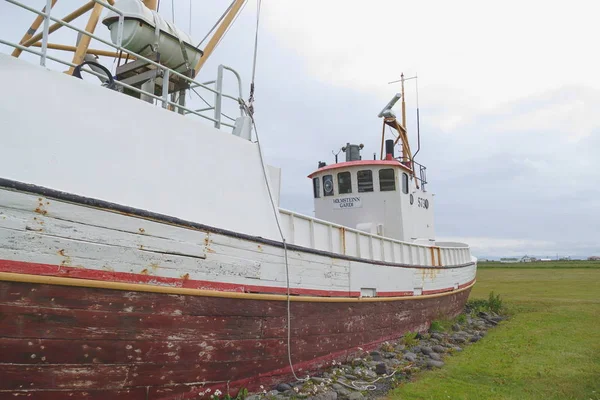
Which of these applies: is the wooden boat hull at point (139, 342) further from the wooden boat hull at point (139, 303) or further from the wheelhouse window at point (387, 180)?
the wheelhouse window at point (387, 180)

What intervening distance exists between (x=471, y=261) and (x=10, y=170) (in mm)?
14383

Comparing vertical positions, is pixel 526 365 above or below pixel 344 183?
below

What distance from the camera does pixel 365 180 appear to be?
34.7 feet

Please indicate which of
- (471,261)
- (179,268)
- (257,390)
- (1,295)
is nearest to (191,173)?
(179,268)

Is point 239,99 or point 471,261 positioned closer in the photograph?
point 239,99

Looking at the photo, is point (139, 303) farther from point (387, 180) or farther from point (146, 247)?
point (387, 180)

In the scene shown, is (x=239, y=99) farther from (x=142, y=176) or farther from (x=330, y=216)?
(x=330, y=216)

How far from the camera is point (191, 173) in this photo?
4.77 m

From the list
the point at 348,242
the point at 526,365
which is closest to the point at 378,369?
the point at 348,242

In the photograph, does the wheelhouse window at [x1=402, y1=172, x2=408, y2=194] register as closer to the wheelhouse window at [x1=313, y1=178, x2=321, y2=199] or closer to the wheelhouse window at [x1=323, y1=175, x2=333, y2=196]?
the wheelhouse window at [x1=323, y1=175, x2=333, y2=196]

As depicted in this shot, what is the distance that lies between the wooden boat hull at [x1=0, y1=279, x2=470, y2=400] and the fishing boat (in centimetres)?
1

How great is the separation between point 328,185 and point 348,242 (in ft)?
13.3

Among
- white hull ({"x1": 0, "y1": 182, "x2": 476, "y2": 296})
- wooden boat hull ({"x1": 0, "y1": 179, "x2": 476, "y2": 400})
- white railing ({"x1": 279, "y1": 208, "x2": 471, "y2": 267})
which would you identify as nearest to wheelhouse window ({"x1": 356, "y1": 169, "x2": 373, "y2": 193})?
white railing ({"x1": 279, "y1": 208, "x2": 471, "y2": 267})

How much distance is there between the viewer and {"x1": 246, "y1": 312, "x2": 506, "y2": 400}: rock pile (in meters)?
5.26
